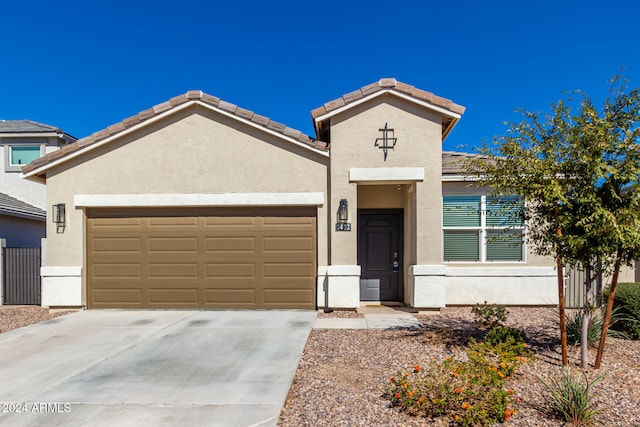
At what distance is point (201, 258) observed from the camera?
29.1ft

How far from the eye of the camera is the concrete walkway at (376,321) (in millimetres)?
7270

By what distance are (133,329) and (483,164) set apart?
6776 millimetres

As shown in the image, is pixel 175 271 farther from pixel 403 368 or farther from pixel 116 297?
pixel 403 368

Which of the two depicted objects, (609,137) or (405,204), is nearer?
(609,137)

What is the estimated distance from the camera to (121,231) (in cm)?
900

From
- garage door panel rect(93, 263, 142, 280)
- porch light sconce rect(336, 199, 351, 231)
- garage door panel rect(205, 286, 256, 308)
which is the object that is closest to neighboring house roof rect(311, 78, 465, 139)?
porch light sconce rect(336, 199, 351, 231)

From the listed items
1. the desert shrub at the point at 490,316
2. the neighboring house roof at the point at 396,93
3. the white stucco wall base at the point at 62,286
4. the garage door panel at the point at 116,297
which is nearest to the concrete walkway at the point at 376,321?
the desert shrub at the point at 490,316

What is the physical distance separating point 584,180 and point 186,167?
299 inches

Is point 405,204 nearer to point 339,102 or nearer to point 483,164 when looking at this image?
point 339,102

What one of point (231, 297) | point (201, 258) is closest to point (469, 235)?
point (231, 297)

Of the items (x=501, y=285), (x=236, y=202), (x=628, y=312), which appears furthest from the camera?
(x=501, y=285)

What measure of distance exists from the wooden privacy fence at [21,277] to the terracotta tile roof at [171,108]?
2.70m

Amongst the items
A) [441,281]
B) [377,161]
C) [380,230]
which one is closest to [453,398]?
[441,281]

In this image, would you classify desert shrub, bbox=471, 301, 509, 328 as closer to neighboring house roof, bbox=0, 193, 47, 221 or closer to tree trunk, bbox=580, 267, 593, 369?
tree trunk, bbox=580, 267, 593, 369
